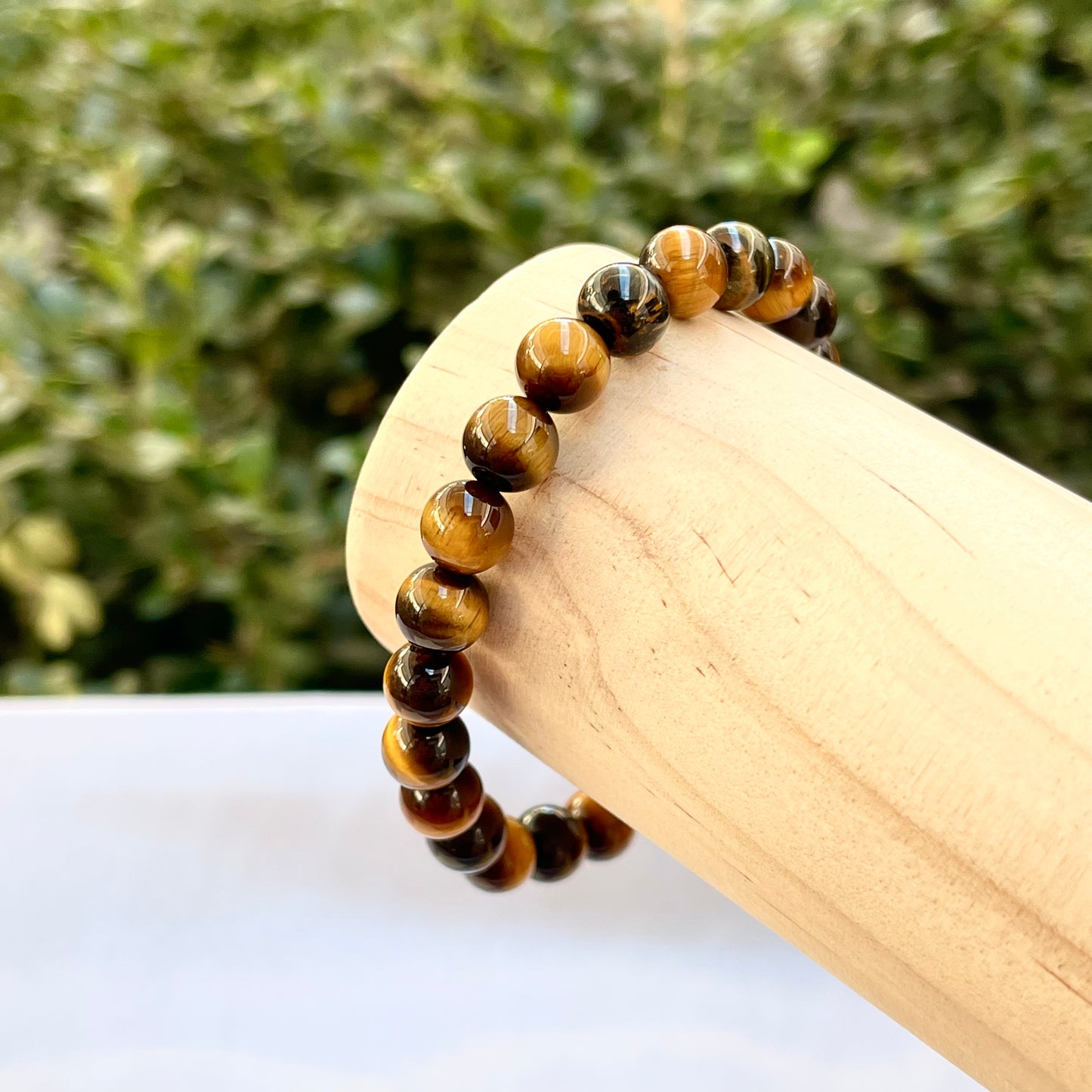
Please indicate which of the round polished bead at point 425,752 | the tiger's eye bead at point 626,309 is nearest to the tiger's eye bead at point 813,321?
the tiger's eye bead at point 626,309

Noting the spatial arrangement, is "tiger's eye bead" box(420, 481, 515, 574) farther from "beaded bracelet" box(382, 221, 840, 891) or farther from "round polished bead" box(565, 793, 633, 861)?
"round polished bead" box(565, 793, 633, 861)

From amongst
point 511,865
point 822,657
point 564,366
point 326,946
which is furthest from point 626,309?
point 326,946

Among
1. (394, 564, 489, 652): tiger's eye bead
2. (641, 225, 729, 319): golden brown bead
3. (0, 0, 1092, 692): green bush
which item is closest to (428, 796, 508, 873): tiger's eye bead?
(394, 564, 489, 652): tiger's eye bead

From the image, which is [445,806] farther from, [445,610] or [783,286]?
[783,286]

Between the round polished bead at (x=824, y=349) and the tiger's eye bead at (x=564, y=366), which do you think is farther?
the round polished bead at (x=824, y=349)

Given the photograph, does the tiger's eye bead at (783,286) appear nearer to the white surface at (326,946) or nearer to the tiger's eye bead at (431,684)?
the tiger's eye bead at (431,684)

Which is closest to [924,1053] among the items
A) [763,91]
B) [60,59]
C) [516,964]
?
[516,964]
